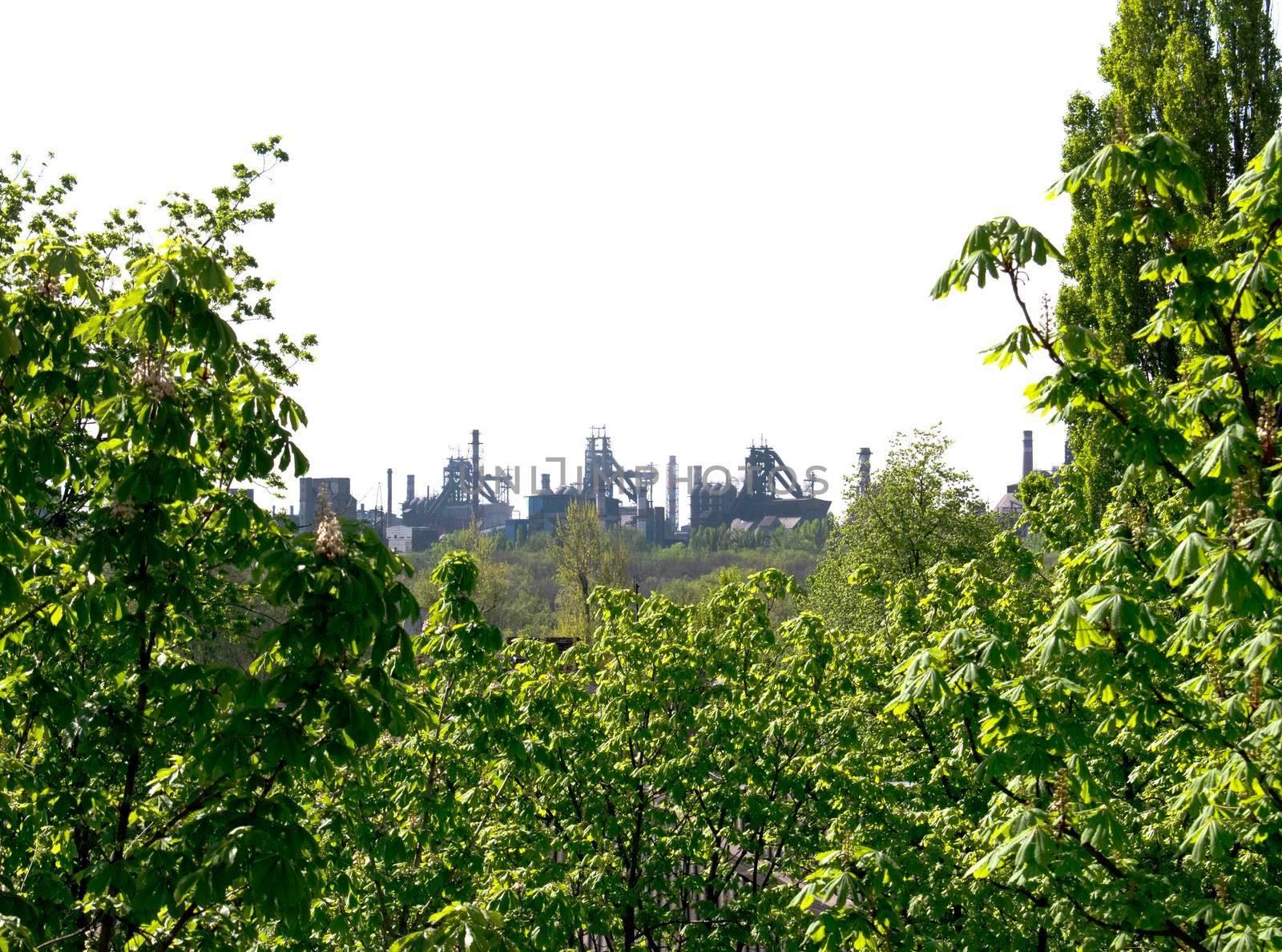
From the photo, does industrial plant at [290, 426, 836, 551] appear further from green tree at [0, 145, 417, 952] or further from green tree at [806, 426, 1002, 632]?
green tree at [0, 145, 417, 952]

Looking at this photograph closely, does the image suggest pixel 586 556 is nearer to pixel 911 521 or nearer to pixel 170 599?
pixel 911 521

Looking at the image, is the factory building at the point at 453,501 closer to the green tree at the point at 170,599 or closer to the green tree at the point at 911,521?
the green tree at the point at 911,521

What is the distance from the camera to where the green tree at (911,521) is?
23.7m

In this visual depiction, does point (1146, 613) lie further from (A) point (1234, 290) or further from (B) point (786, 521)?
(B) point (786, 521)

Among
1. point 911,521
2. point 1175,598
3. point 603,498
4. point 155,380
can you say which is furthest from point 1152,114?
point 603,498

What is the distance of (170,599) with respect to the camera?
3.60 m

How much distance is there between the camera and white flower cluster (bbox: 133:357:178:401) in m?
3.31

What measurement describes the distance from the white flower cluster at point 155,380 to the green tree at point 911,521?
20622 millimetres

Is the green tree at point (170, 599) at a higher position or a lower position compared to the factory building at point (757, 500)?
lower

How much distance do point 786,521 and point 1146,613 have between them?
264 ft

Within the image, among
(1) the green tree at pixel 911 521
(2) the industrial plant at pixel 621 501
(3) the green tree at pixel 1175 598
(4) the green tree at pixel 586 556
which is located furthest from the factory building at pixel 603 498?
(3) the green tree at pixel 1175 598

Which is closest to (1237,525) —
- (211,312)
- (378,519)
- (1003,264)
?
(1003,264)

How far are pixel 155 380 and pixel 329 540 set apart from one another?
2.98 ft

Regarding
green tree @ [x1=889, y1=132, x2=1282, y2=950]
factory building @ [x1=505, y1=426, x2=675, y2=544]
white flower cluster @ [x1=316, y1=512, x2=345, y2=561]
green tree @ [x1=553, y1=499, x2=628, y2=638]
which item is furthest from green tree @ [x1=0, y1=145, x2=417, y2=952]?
factory building @ [x1=505, y1=426, x2=675, y2=544]
